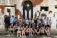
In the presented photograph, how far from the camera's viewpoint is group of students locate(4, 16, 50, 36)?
44.3 inches

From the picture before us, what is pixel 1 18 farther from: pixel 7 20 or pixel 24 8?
pixel 24 8

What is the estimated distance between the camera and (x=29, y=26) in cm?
113

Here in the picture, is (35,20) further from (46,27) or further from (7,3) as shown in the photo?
(7,3)

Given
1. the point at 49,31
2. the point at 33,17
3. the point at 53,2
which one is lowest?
the point at 49,31

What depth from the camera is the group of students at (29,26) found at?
1.12 metres

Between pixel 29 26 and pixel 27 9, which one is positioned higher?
pixel 27 9

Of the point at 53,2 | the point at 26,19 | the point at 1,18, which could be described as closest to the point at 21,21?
the point at 26,19

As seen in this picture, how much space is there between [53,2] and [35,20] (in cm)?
18

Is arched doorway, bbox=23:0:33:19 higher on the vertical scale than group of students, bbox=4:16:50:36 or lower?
higher

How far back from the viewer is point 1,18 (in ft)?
3.66

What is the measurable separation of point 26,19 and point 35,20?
2.5 inches

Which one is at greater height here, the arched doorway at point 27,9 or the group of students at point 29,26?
the arched doorway at point 27,9

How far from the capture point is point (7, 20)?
1.12m

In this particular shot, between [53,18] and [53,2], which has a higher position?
[53,2]
